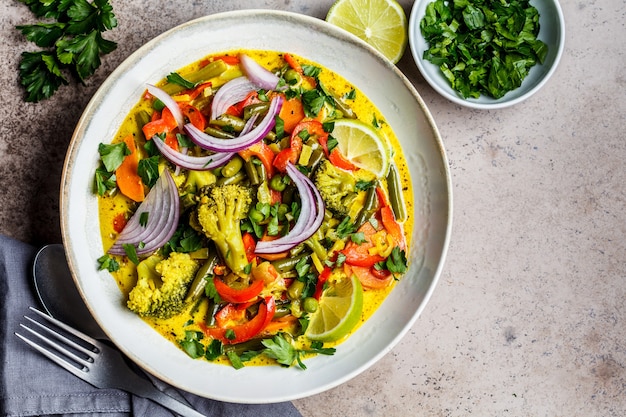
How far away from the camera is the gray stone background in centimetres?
449

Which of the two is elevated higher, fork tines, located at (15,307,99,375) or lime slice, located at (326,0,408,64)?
lime slice, located at (326,0,408,64)

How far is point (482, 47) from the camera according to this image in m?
4.21

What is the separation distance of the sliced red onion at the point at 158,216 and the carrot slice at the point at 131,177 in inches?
3.5

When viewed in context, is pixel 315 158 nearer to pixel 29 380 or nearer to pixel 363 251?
pixel 363 251

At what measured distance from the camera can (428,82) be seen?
4.20 metres

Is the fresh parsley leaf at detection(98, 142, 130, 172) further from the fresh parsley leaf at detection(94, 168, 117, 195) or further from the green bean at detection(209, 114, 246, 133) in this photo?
the green bean at detection(209, 114, 246, 133)

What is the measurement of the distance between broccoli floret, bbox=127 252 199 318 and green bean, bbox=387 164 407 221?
1.39 meters

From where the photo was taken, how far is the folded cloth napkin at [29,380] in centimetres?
399

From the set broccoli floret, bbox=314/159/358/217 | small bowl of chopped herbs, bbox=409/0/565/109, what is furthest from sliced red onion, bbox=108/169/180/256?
small bowl of chopped herbs, bbox=409/0/565/109

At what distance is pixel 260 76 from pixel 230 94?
0.24 metres

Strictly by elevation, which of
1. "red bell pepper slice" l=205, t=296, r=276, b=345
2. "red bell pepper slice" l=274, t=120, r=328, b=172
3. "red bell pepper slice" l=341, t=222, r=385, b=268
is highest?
"red bell pepper slice" l=274, t=120, r=328, b=172

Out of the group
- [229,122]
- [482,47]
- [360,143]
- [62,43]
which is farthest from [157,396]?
[482,47]

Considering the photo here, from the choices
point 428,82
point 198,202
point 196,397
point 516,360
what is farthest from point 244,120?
point 516,360

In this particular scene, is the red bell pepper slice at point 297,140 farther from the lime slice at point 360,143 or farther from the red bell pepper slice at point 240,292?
the red bell pepper slice at point 240,292
